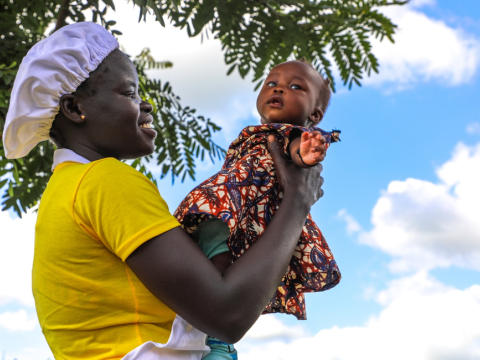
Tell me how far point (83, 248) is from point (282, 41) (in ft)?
8.86

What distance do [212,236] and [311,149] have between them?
0.38 metres

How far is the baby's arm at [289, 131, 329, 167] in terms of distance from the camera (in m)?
1.55

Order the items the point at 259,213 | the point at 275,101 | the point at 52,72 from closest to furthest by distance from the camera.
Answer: the point at 52,72 → the point at 259,213 → the point at 275,101

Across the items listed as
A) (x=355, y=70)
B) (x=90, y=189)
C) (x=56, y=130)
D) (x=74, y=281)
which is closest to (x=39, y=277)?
(x=74, y=281)

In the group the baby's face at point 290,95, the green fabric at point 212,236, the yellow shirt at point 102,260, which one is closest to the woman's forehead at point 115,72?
the yellow shirt at point 102,260

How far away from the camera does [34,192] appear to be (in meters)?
4.04

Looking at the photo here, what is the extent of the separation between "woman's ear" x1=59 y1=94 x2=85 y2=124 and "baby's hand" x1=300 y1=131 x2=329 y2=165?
641 mm

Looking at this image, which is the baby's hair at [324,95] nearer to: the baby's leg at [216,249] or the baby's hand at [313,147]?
the baby's hand at [313,147]

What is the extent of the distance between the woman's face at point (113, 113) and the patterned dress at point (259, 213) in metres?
0.24

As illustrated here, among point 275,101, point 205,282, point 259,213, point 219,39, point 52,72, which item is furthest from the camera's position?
point 219,39

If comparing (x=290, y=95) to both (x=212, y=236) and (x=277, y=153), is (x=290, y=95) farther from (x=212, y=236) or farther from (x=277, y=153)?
(x=212, y=236)

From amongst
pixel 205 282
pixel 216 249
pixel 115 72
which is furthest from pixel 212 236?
pixel 115 72

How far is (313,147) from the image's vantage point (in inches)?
61.7

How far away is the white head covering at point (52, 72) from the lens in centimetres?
149
